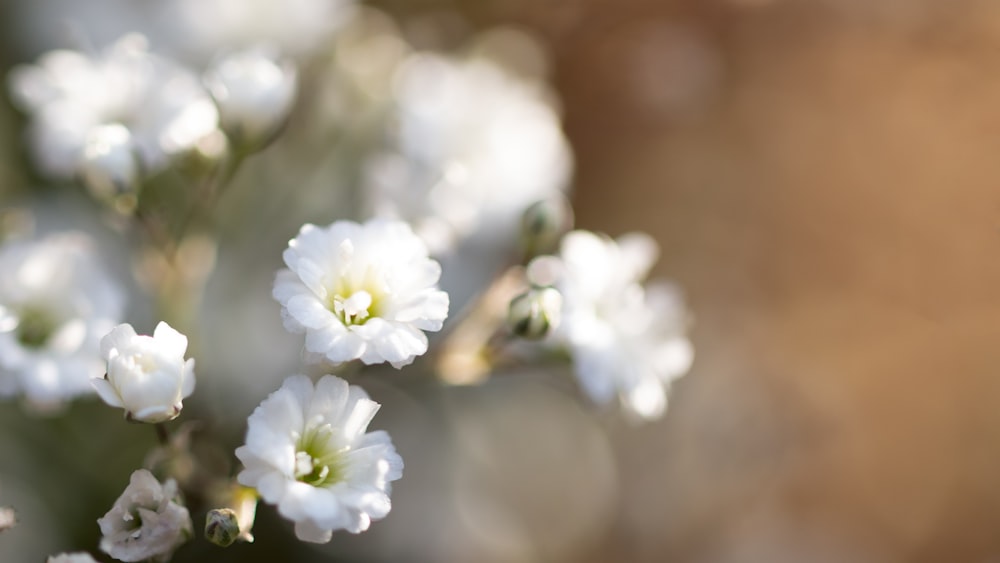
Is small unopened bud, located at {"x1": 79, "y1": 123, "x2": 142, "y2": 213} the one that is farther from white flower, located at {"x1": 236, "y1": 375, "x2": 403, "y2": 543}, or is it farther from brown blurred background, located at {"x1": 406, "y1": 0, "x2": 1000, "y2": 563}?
brown blurred background, located at {"x1": 406, "y1": 0, "x2": 1000, "y2": 563}

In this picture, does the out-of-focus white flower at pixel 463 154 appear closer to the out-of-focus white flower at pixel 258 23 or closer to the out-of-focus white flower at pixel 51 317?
the out-of-focus white flower at pixel 258 23

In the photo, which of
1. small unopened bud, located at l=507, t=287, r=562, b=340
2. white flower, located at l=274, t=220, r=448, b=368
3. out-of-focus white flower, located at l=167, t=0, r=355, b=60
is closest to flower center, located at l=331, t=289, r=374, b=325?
white flower, located at l=274, t=220, r=448, b=368

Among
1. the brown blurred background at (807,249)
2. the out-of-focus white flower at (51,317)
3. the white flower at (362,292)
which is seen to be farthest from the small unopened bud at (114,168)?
the brown blurred background at (807,249)

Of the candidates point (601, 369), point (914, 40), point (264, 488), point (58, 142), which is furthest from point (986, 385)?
point (58, 142)

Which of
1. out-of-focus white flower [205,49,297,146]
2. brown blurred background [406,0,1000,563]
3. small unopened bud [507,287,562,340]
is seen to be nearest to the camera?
small unopened bud [507,287,562,340]

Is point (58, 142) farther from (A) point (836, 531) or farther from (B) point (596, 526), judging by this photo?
(A) point (836, 531)

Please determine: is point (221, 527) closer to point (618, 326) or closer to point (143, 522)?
point (143, 522)

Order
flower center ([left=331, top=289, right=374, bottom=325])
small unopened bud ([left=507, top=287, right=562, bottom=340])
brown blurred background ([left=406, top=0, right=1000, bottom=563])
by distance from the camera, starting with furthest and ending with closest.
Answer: brown blurred background ([left=406, top=0, right=1000, bottom=563]) → small unopened bud ([left=507, top=287, right=562, bottom=340]) → flower center ([left=331, top=289, right=374, bottom=325])
